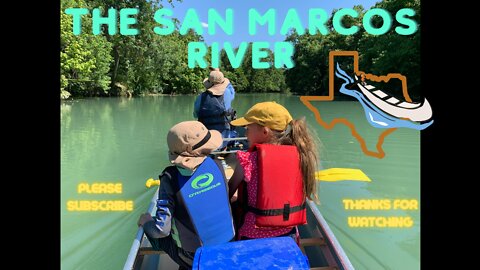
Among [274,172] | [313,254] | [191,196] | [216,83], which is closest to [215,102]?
[216,83]

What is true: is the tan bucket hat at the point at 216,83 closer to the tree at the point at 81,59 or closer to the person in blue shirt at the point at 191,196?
the person in blue shirt at the point at 191,196

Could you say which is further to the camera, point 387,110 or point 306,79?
point 306,79

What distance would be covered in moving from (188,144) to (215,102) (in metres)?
2.49

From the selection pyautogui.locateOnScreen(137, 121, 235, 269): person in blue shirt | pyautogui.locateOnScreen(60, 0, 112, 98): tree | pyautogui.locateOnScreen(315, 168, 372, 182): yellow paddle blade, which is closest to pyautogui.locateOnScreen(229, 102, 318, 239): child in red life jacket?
pyautogui.locateOnScreen(137, 121, 235, 269): person in blue shirt

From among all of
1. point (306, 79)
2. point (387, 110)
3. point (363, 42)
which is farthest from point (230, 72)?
point (387, 110)

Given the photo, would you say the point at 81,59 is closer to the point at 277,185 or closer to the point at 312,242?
the point at 312,242

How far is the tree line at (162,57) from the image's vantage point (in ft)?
63.1

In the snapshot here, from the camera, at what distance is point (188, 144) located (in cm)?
160

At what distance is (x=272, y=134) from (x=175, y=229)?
62cm

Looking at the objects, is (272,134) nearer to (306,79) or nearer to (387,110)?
(387,110)

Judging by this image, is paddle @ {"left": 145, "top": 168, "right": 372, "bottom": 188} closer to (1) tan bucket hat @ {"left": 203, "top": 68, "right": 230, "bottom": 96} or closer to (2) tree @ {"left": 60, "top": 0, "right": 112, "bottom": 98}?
(1) tan bucket hat @ {"left": 203, "top": 68, "right": 230, "bottom": 96}

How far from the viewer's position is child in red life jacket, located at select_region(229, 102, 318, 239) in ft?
5.98

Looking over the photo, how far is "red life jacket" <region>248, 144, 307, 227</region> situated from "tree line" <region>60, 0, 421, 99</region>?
17.1 metres

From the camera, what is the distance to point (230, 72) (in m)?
42.6
